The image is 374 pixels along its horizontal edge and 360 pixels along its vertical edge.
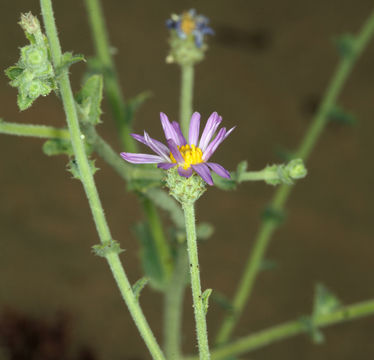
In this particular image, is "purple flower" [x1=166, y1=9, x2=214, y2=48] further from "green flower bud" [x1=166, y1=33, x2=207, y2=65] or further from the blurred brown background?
the blurred brown background

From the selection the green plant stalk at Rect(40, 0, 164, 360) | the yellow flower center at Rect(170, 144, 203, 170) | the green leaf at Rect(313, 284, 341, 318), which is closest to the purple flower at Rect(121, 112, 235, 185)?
the yellow flower center at Rect(170, 144, 203, 170)

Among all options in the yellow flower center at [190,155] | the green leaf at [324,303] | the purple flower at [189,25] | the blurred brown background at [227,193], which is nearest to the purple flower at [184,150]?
the yellow flower center at [190,155]

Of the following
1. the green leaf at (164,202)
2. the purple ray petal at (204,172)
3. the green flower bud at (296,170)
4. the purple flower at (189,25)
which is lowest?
the purple ray petal at (204,172)

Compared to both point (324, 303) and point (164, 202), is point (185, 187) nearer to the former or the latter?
point (164, 202)

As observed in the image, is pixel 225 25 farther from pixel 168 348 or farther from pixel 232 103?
pixel 168 348

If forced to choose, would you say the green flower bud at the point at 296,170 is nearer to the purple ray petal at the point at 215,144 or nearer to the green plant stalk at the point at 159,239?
the purple ray petal at the point at 215,144

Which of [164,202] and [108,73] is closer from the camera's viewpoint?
[164,202]

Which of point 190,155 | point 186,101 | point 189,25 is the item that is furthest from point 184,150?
point 189,25
